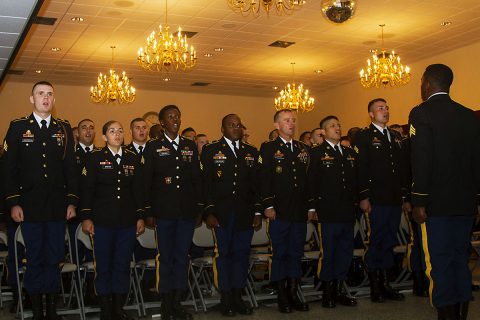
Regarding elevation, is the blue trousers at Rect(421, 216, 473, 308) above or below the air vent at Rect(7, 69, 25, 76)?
below

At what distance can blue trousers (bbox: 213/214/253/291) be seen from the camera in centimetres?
521

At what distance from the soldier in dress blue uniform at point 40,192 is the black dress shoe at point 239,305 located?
1493 mm

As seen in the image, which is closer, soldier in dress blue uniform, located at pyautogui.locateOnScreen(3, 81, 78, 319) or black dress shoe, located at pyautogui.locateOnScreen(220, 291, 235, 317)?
soldier in dress blue uniform, located at pyautogui.locateOnScreen(3, 81, 78, 319)

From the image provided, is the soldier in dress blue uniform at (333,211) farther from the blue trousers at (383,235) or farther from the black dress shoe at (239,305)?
the black dress shoe at (239,305)

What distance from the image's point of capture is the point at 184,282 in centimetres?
500

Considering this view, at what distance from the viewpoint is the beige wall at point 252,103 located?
1266 cm

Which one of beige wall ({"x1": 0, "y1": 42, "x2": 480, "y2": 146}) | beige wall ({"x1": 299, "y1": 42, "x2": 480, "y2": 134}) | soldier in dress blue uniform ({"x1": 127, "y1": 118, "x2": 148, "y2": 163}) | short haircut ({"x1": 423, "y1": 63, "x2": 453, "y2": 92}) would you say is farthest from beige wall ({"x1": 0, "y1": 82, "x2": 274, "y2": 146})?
short haircut ({"x1": 423, "y1": 63, "x2": 453, "y2": 92})

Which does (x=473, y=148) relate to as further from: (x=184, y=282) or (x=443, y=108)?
(x=184, y=282)

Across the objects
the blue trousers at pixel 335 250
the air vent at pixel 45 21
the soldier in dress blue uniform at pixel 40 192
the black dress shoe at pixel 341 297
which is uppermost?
the air vent at pixel 45 21

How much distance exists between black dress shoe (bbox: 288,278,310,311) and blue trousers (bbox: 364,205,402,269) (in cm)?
78

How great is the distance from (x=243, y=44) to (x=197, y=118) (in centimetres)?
572

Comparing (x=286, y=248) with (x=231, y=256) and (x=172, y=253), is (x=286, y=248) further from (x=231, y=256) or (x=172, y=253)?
(x=172, y=253)

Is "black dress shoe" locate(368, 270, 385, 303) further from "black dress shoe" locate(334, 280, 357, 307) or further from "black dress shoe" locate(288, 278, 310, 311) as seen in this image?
"black dress shoe" locate(288, 278, 310, 311)

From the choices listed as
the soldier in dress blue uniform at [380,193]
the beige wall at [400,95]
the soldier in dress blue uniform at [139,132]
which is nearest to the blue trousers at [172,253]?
the soldier in dress blue uniform at [139,132]
